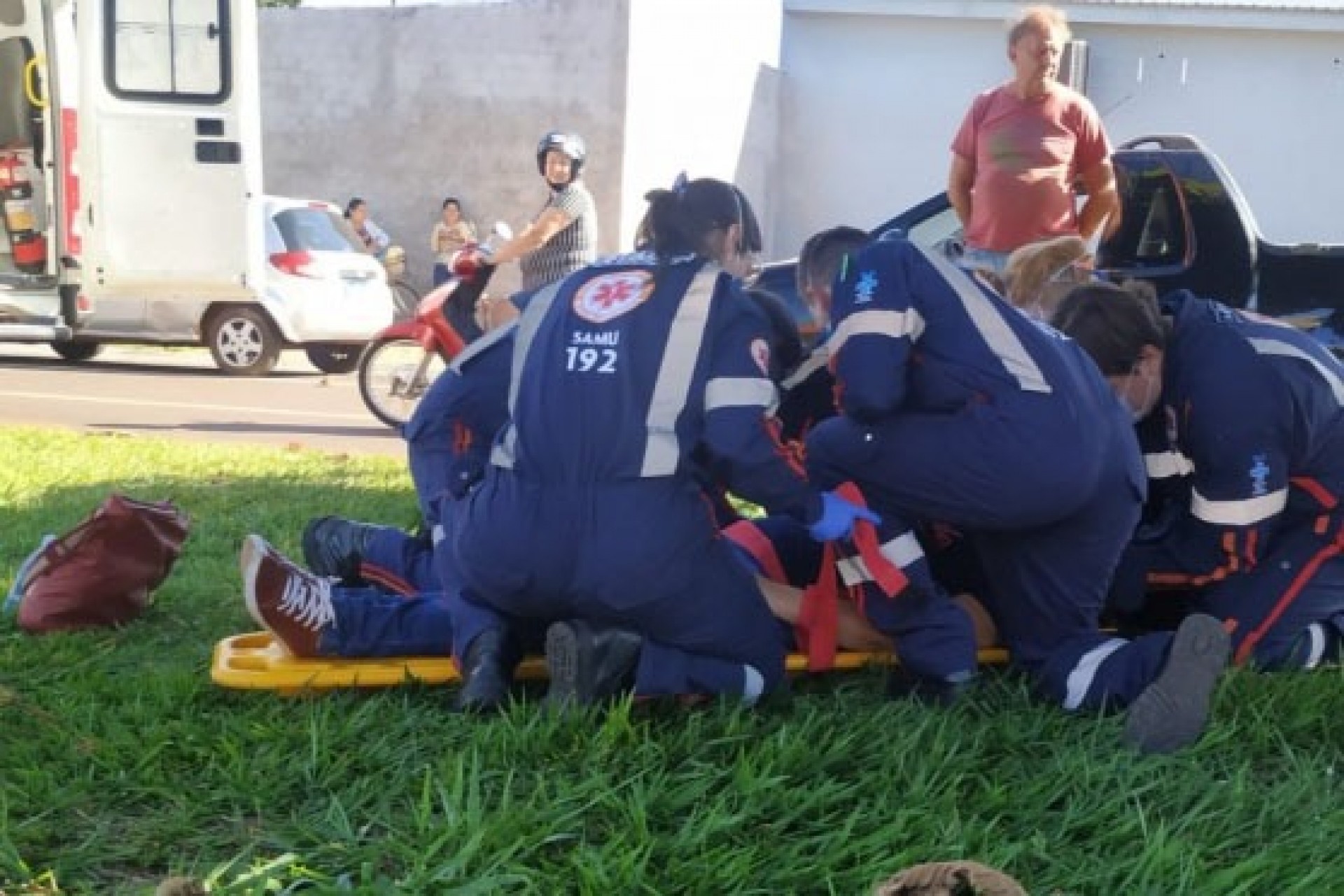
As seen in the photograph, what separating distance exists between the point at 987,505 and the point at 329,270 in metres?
10.3

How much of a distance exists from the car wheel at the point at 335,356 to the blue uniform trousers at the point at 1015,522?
10.3 metres

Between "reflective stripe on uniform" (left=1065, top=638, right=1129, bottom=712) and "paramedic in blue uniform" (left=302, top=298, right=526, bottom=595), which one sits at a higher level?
"paramedic in blue uniform" (left=302, top=298, right=526, bottom=595)

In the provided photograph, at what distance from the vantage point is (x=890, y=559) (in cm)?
347

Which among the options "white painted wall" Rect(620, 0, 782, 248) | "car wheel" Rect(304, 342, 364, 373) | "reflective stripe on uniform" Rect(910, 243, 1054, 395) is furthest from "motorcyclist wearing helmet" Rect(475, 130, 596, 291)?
"white painted wall" Rect(620, 0, 782, 248)

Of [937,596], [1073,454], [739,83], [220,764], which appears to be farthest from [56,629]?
[739,83]

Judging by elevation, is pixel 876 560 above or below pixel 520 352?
below

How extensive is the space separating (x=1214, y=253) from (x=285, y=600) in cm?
451

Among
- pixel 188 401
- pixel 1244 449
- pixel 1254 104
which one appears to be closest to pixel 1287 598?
pixel 1244 449

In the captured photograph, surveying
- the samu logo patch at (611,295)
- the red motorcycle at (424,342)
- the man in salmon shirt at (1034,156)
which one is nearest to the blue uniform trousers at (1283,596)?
the samu logo patch at (611,295)

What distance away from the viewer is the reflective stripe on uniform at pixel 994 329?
11.1 feet

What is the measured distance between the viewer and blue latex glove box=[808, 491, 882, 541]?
10.8ft

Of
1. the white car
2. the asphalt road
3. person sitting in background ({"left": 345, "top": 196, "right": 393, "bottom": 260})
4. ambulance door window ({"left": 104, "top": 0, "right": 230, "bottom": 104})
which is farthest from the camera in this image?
person sitting in background ({"left": 345, "top": 196, "right": 393, "bottom": 260})

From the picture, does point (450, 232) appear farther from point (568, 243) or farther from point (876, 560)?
point (876, 560)

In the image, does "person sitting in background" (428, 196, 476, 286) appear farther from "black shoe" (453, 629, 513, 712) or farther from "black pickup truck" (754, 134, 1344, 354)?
"black shoe" (453, 629, 513, 712)
